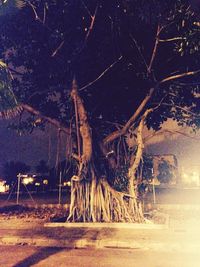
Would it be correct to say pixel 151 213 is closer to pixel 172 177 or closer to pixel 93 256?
pixel 93 256

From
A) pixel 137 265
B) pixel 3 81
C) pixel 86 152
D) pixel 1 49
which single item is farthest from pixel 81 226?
pixel 1 49

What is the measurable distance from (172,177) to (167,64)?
27554 mm

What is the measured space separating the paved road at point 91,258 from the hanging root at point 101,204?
3.44 m

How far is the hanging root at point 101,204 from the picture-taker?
12102 mm

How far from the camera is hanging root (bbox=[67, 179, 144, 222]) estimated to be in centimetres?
1210

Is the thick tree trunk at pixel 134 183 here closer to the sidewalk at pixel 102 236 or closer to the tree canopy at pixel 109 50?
the sidewalk at pixel 102 236

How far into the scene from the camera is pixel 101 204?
40.6ft

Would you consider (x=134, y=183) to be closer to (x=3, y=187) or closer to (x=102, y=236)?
(x=102, y=236)

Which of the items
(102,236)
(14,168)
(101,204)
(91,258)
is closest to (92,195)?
(101,204)

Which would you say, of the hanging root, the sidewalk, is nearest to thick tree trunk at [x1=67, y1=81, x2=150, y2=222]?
the hanging root

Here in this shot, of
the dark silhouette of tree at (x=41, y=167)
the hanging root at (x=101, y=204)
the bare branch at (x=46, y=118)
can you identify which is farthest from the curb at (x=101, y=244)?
the dark silhouette of tree at (x=41, y=167)

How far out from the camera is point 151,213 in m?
14.3

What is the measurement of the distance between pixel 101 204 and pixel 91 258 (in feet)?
14.9

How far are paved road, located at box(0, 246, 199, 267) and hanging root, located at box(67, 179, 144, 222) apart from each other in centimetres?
344
